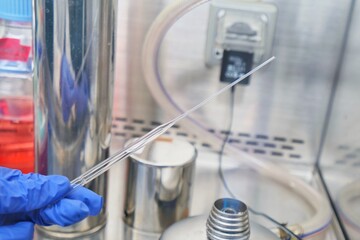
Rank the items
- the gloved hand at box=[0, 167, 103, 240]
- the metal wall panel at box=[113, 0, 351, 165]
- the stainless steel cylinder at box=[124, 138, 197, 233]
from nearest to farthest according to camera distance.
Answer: the gloved hand at box=[0, 167, 103, 240], the stainless steel cylinder at box=[124, 138, 197, 233], the metal wall panel at box=[113, 0, 351, 165]

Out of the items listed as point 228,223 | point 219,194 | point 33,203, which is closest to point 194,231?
point 228,223

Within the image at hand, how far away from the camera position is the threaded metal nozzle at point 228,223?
1.75 feet

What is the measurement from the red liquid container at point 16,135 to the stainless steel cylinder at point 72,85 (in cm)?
9

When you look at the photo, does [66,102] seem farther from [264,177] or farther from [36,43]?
[264,177]

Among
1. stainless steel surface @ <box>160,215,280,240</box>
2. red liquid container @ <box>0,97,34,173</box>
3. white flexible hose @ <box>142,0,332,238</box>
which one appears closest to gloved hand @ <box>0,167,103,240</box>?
stainless steel surface @ <box>160,215,280,240</box>

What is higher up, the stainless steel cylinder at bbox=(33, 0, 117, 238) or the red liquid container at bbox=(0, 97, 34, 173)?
the stainless steel cylinder at bbox=(33, 0, 117, 238)

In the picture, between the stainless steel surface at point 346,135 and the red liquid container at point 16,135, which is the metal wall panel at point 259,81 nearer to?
the stainless steel surface at point 346,135

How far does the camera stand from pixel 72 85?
0.61 meters

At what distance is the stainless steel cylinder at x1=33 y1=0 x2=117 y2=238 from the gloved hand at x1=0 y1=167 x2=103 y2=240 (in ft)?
0.35

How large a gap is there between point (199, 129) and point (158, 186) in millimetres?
228

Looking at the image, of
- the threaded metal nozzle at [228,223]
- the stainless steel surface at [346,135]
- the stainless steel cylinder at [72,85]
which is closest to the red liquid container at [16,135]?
the stainless steel cylinder at [72,85]

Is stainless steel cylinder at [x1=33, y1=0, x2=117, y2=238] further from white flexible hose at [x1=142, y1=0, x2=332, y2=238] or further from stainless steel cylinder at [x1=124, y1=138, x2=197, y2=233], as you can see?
white flexible hose at [x1=142, y1=0, x2=332, y2=238]

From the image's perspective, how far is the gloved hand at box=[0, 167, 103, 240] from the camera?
50 centimetres

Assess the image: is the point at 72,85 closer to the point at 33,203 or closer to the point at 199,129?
the point at 33,203
